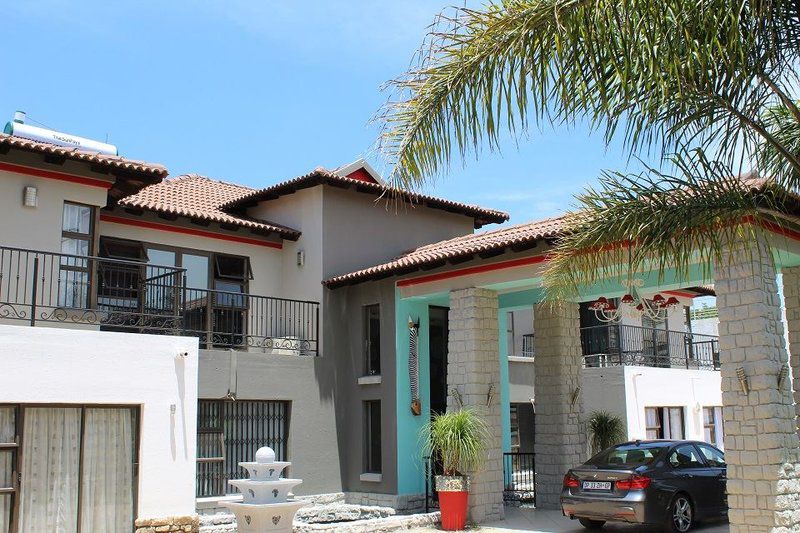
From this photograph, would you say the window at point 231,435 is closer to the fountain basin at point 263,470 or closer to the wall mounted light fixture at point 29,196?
the fountain basin at point 263,470

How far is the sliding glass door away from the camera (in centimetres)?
1205

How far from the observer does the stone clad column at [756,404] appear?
10.9 m

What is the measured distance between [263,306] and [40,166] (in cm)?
572

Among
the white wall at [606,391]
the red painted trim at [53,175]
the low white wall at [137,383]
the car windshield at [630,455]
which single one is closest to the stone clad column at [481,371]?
the car windshield at [630,455]

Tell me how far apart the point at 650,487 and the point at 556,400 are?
4306 mm

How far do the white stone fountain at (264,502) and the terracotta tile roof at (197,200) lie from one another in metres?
6.94

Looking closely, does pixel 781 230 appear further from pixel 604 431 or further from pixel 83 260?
pixel 83 260

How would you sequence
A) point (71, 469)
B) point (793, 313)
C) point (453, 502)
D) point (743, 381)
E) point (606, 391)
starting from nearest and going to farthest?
point (743, 381), point (71, 469), point (793, 313), point (453, 502), point (606, 391)

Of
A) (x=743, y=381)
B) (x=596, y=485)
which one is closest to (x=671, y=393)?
(x=596, y=485)

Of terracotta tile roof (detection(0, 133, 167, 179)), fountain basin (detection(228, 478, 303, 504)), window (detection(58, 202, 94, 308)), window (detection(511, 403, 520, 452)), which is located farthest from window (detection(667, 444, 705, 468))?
window (detection(58, 202, 94, 308))

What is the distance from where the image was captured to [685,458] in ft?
44.7

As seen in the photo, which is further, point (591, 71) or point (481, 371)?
point (481, 371)

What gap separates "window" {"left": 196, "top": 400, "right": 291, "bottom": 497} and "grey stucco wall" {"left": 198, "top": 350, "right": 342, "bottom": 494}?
0.27 metres

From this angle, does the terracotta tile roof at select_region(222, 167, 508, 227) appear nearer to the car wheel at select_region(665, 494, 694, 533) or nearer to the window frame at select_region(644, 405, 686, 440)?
the window frame at select_region(644, 405, 686, 440)
